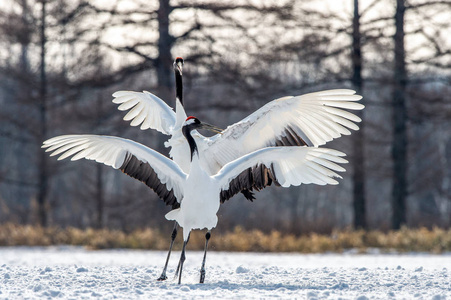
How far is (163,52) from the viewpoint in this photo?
18.3 m

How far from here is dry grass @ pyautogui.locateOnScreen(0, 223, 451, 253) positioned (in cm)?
1500

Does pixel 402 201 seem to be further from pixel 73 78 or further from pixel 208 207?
pixel 208 207

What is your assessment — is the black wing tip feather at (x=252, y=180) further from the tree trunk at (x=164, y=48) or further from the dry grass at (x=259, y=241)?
the tree trunk at (x=164, y=48)

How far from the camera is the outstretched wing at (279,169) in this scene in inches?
299

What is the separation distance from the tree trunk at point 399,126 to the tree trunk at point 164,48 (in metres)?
6.13

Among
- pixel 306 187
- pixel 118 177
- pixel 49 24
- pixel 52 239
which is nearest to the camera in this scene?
pixel 52 239

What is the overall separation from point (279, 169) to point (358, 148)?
10.9 m

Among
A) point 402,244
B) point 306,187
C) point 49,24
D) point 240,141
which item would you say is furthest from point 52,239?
point 306,187

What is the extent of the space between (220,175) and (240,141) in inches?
46.2

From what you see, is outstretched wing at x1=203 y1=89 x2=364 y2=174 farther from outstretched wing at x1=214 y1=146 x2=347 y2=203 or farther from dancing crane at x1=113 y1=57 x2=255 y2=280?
dancing crane at x1=113 y1=57 x2=255 y2=280

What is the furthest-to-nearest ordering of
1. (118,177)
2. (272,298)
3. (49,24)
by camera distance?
(118,177) < (49,24) < (272,298)

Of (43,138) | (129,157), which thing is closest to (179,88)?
(129,157)

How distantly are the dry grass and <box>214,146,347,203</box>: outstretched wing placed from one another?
288 inches

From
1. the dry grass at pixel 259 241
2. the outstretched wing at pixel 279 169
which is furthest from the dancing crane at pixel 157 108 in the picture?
the dry grass at pixel 259 241
